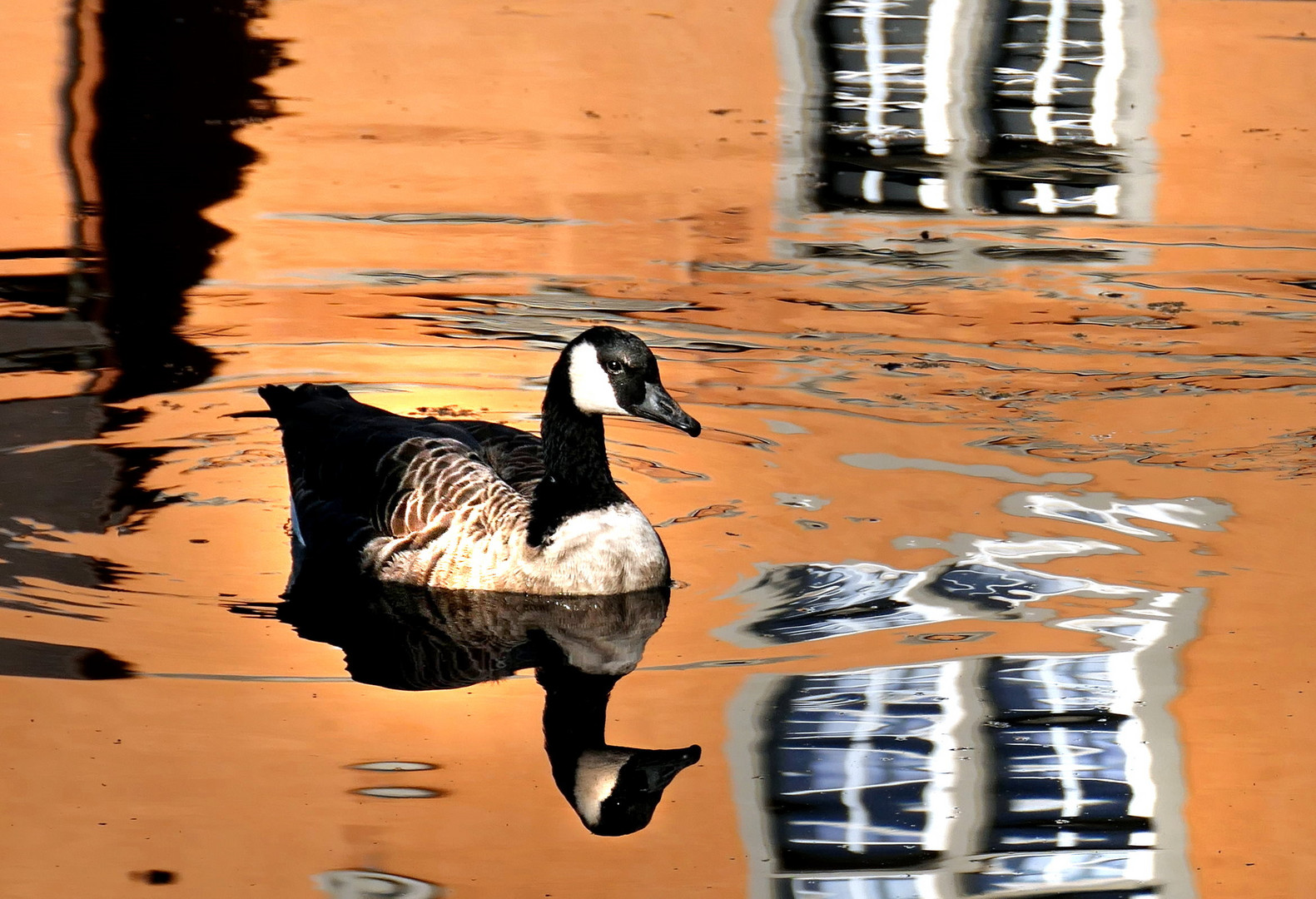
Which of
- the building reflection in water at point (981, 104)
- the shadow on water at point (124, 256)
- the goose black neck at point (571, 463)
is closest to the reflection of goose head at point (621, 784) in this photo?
the goose black neck at point (571, 463)

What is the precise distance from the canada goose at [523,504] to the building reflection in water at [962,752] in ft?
2.22

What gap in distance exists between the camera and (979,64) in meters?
18.2

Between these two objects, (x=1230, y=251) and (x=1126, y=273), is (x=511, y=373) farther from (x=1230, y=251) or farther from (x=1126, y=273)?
(x=1230, y=251)

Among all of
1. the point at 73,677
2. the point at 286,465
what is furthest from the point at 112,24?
the point at 73,677

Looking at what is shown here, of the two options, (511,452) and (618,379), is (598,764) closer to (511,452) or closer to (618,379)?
(618,379)

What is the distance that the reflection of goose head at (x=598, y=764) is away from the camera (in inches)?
235

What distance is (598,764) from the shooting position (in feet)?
20.6

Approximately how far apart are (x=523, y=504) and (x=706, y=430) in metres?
2.04

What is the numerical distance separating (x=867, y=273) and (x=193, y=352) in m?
4.46

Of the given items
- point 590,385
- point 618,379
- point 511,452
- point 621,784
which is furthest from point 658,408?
point 621,784

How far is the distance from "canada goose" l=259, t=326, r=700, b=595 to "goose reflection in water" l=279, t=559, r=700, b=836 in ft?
0.35

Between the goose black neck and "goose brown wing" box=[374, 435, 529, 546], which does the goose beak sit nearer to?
the goose black neck

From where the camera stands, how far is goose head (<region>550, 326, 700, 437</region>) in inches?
309

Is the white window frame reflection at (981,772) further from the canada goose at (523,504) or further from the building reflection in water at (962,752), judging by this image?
the canada goose at (523,504)
